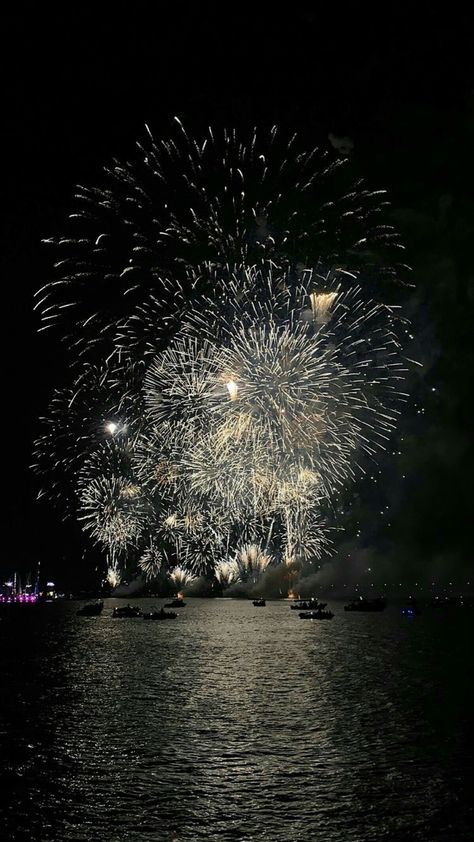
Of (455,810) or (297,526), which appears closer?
(455,810)

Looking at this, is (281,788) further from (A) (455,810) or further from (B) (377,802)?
(A) (455,810)

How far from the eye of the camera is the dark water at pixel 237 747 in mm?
24172

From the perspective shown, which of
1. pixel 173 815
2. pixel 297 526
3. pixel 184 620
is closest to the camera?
pixel 173 815

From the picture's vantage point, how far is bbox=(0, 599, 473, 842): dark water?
79.3ft

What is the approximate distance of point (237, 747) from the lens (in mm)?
34156

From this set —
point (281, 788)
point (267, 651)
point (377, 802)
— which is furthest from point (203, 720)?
point (267, 651)

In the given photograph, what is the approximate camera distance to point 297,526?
358 ft

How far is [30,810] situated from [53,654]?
57516 mm

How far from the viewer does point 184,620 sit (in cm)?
13212

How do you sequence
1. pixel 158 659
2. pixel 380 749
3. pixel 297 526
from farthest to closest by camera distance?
1. pixel 297 526
2. pixel 158 659
3. pixel 380 749

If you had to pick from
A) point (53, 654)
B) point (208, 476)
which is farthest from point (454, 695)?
point (53, 654)

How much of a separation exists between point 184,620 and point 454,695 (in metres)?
86.5

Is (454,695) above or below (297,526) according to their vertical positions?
below

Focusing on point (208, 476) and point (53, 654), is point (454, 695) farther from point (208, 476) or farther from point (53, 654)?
point (53, 654)
